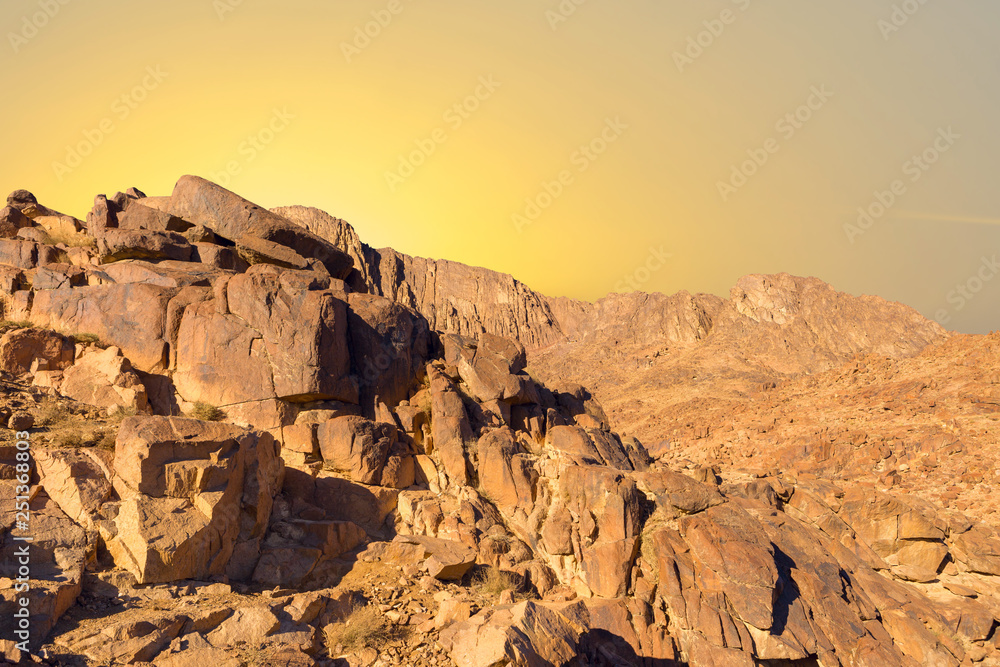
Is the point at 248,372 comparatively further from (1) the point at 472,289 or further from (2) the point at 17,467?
(1) the point at 472,289

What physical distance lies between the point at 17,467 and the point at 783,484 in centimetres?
1772

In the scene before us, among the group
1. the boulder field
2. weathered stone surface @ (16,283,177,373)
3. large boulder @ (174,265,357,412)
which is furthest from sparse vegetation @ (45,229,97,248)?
large boulder @ (174,265,357,412)

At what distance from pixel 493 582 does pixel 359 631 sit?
338 cm

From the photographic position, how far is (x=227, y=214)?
1850 centimetres

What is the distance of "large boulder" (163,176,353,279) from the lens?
18.4 metres

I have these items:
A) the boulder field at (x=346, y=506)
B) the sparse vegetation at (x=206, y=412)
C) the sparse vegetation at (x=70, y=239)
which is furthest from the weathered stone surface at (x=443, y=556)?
the sparse vegetation at (x=70, y=239)

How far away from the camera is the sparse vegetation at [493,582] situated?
→ 11.3m

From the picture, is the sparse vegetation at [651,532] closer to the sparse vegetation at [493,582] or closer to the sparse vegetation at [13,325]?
the sparse vegetation at [493,582]

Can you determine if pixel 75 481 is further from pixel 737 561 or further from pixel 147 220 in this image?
pixel 737 561

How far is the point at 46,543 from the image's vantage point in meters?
8.24

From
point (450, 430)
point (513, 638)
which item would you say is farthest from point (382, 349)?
point (513, 638)

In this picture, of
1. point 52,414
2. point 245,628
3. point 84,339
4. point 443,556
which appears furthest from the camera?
point 84,339

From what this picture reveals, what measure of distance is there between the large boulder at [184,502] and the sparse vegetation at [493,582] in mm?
4057

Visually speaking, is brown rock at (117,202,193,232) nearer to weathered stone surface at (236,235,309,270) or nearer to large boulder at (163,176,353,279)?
large boulder at (163,176,353,279)
